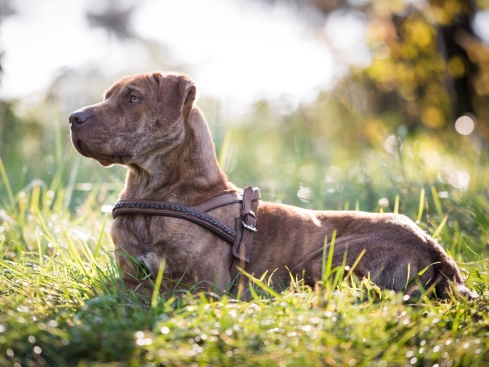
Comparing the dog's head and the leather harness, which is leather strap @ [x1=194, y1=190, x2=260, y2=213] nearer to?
the leather harness

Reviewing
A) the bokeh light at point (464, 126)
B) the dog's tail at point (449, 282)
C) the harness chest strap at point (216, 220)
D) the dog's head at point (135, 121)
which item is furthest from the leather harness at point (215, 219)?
the bokeh light at point (464, 126)

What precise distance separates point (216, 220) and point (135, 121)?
81cm

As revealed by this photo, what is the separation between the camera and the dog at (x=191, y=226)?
3.28m

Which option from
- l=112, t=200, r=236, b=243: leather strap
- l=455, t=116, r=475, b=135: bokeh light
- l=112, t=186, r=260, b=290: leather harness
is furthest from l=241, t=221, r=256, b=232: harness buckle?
l=455, t=116, r=475, b=135: bokeh light

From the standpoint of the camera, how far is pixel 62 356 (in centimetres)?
218

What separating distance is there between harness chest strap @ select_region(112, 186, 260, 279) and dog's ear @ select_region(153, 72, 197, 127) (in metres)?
0.53

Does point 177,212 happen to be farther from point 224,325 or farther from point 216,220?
point 224,325

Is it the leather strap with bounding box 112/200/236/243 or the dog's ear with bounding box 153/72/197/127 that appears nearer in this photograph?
the leather strap with bounding box 112/200/236/243

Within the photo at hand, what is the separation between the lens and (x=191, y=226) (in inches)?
130

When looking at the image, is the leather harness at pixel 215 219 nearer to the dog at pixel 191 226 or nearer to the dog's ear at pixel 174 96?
the dog at pixel 191 226

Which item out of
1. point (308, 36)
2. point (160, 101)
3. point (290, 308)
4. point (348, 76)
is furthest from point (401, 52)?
point (290, 308)

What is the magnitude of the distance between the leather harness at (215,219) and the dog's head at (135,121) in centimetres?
33

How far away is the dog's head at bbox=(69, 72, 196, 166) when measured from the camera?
Answer: 335 centimetres

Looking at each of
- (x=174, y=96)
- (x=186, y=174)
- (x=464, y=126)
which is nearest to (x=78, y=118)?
(x=174, y=96)
